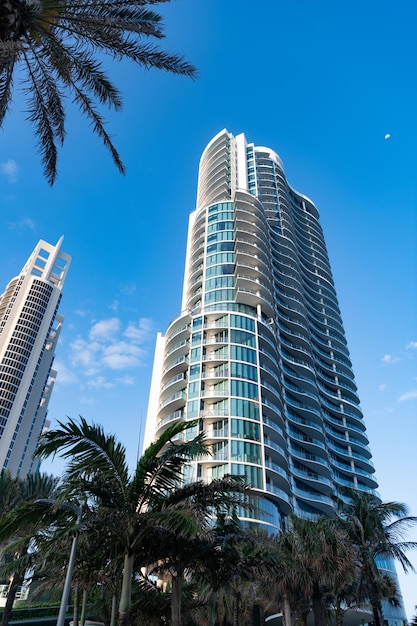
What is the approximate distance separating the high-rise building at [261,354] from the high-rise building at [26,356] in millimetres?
56630

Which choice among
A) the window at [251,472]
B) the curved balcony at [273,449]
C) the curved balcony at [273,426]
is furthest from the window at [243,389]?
the window at [251,472]

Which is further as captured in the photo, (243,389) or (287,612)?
(243,389)

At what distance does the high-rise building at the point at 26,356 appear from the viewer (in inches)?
4815

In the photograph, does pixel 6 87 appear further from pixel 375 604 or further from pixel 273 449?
pixel 273 449

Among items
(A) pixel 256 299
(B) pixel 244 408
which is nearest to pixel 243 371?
(B) pixel 244 408

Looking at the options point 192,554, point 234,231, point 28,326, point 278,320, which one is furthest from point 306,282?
point 192,554

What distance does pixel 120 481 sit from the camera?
13.0 metres

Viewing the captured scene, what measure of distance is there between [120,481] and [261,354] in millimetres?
55320

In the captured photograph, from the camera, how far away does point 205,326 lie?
227ft

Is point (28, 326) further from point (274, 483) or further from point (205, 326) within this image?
point (274, 483)

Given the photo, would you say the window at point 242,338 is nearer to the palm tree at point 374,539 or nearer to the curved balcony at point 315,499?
the curved balcony at point 315,499

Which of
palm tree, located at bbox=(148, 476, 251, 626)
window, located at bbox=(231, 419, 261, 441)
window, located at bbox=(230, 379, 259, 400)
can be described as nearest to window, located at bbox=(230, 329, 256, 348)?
window, located at bbox=(230, 379, 259, 400)

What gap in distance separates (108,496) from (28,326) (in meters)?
133

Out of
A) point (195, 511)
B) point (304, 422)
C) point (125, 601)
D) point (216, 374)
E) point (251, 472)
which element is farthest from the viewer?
point (304, 422)
